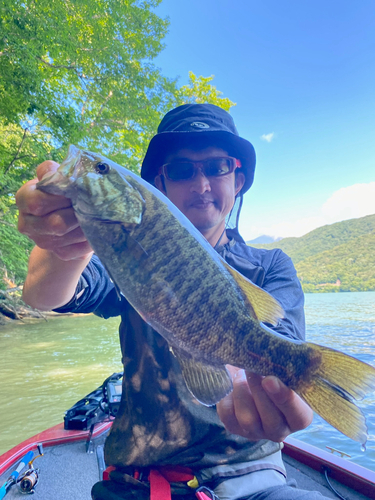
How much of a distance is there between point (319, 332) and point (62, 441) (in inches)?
880

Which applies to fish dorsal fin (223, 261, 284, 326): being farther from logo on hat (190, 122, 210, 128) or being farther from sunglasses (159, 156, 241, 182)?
logo on hat (190, 122, 210, 128)

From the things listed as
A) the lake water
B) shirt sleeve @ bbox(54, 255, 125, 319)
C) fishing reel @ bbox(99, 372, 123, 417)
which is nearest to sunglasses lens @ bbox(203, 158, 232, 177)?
shirt sleeve @ bbox(54, 255, 125, 319)

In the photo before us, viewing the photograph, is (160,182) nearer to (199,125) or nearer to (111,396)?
(199,125)

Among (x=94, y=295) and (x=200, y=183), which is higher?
(x=200, y=183)

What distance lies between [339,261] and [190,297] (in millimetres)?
72590

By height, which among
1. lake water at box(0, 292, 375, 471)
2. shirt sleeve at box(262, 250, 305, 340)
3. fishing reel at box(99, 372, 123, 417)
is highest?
shirt sleeve at box(262, 250, 305, 340)

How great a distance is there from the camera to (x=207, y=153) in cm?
282

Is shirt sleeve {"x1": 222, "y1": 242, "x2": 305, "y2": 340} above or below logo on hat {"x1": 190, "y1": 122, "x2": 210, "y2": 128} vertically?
below

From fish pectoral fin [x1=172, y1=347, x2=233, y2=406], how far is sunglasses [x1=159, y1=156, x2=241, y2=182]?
5.68 feet

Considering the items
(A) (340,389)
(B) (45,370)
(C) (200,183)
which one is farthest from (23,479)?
(B) (45,370)

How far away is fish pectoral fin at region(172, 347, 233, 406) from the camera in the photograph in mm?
1532

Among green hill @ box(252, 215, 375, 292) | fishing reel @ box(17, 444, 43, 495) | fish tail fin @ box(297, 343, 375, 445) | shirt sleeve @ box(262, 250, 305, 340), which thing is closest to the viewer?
fish tail fin @ box(297, 343, 375, 445)

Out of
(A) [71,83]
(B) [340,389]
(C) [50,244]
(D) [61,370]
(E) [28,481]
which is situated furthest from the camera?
(A) [71,83]

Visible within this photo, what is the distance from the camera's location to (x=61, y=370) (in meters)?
11.5
